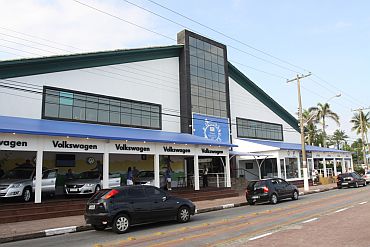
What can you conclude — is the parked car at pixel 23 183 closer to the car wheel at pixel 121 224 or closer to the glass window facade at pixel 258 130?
the car wheel at pixel 121 224

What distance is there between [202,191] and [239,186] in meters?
7.81

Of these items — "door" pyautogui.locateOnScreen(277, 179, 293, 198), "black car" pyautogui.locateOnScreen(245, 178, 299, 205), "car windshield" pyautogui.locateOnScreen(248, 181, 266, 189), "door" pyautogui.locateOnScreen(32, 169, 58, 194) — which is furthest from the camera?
"door" pyautogui.locateOnScreen(277, 179, 293, 198)

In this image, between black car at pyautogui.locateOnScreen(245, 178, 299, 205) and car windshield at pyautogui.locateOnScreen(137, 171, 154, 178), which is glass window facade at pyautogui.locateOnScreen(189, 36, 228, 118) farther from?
black car at pyautogui.locateOnScreen(245, 178, 299, 205)

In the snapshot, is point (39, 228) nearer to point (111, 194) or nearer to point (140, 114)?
point (111, 194)

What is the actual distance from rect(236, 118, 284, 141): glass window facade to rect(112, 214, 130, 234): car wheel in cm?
2699

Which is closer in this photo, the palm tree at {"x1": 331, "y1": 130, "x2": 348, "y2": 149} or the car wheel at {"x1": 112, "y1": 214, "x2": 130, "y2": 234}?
the car wheel at {"x1": 112, "y1": 214, "x2": 130, "y2": 234}

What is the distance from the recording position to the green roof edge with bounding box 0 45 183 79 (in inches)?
827

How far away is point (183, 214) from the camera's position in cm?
1314

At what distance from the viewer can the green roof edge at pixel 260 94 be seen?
37844mm

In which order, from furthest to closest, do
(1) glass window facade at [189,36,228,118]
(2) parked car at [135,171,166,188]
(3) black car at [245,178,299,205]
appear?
(1) glass window facade at [189,36,228,118] < (2) parked car at [135,171,166,188] < (3) black car at [245,178,299,205]

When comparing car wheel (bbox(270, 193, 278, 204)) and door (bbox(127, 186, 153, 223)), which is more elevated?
door (bbox(127, 186, 153, 223))

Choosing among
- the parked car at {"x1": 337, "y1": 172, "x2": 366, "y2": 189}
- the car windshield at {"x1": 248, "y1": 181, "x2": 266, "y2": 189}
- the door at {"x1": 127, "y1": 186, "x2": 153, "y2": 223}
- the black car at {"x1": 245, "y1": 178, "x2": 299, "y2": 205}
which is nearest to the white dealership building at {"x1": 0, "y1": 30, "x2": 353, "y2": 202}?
the car windshield at {"x1": 248, "y1": 181, "x2": 266, "y2": 189}

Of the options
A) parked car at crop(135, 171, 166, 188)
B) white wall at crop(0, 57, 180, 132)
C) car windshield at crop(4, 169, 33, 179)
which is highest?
white wall at crop(0, 57, 180, 132)

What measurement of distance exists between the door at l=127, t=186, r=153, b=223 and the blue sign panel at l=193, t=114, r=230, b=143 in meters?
18.3
